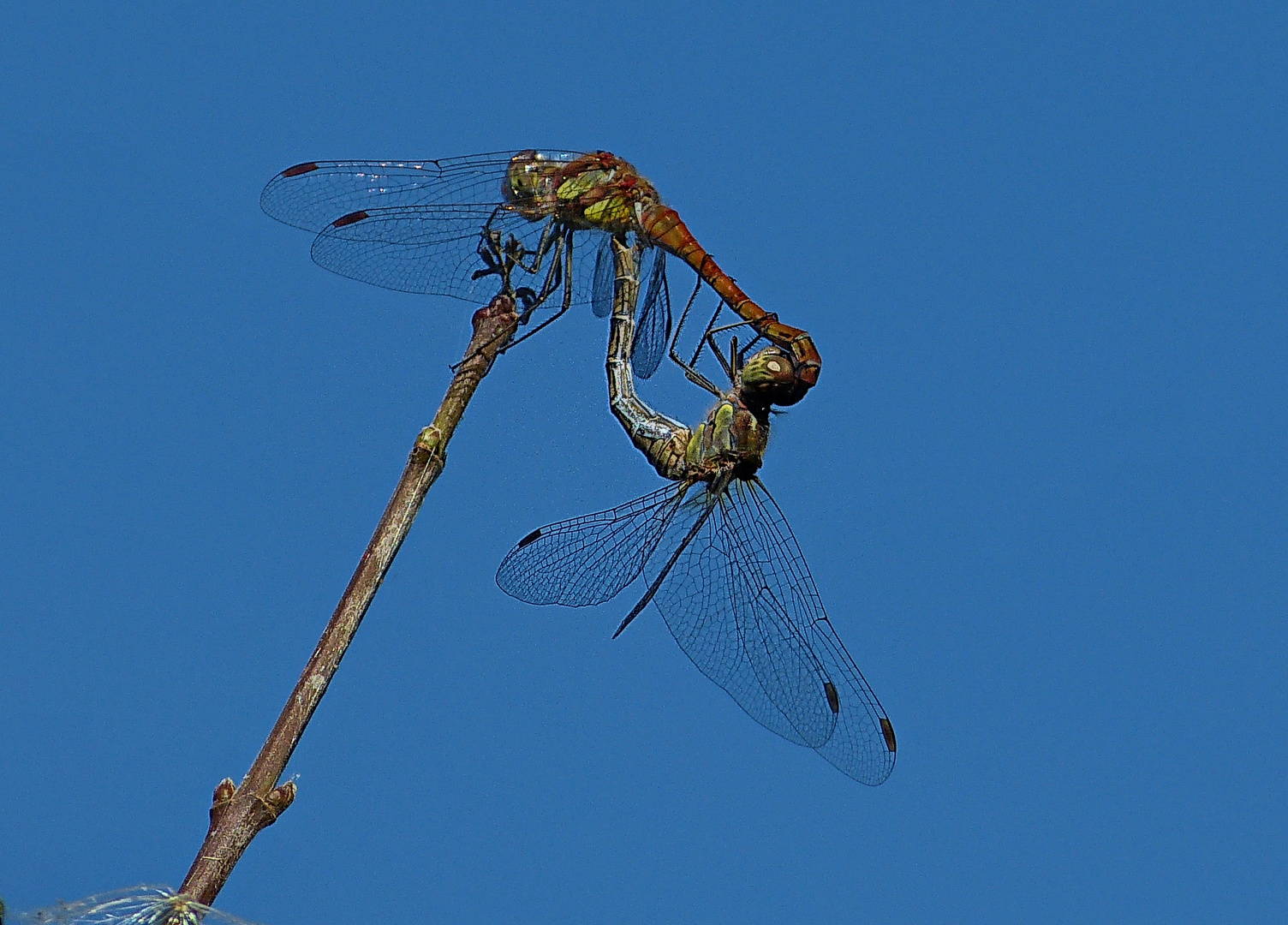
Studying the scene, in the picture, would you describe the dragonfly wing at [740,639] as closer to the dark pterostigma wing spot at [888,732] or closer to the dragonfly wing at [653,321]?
the dark pterostigma wing spot at [888,732]

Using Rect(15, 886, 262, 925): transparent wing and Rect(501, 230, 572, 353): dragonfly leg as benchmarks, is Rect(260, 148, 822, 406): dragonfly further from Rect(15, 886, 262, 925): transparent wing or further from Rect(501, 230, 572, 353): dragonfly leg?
Rect(15, 886, 262, 925): transparent wing

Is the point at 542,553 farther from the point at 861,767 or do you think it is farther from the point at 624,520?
the point at 861,767

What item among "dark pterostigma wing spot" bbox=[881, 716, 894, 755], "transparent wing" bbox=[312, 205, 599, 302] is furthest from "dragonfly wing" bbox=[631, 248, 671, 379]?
"dark pterostigma wing spot" bbox=[881, 716, 894, 755]

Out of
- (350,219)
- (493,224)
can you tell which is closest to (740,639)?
(493,224)

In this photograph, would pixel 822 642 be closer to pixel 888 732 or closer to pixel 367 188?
pixel 888 732

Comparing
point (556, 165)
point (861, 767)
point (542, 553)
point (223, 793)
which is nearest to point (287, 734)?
point (223, 793)

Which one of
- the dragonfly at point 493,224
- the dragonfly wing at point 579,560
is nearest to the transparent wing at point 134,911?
the dragonfly wing at point 579,560
